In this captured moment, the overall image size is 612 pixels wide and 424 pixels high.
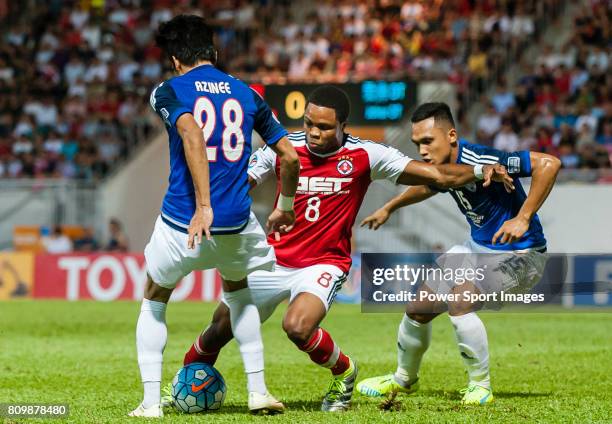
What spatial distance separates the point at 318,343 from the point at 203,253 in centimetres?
117

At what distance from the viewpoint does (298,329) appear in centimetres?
731

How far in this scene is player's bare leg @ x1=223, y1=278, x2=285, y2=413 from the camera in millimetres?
6910

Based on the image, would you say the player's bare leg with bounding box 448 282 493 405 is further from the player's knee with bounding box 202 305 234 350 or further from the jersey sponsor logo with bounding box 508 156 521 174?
the player's knee with bounding box 202 305 234 350

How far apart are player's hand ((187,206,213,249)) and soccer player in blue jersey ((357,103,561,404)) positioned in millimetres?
2132

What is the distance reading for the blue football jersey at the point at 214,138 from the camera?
6.64 meters

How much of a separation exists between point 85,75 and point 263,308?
21117mm

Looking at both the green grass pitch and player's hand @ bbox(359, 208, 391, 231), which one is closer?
the green grass pitch

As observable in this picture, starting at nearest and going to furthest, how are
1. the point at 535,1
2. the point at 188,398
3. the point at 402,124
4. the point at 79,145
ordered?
the point at 188,398 → the point at 402,124 → the point at 535,1 → the point at 79,145

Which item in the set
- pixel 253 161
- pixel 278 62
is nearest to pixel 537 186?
pixel 253 161

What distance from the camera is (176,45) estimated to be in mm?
6762

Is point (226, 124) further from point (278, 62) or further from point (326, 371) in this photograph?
point (278, 62)

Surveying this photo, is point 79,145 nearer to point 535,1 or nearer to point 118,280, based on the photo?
point 118,280

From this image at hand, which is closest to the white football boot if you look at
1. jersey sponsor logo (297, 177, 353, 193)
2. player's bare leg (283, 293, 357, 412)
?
player's bare leg (283, 293, 357, 412)

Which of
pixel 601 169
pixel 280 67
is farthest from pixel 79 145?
pixel 601 169
